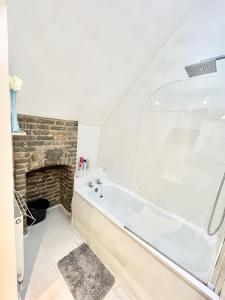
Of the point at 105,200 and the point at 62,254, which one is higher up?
the point at 105,200

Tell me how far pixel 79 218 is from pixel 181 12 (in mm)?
2871

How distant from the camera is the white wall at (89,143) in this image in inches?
95.7

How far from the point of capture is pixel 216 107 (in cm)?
163

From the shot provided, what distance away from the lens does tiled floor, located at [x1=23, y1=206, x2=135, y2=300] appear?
4.59 ft

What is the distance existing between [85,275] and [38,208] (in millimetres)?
1244

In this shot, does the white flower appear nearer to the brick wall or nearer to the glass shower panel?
the brick wall

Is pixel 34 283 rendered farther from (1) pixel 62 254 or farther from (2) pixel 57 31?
(2) pixel 57 31

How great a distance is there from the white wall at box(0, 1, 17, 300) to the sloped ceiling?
59cm

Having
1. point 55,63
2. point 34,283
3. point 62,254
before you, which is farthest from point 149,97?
point 34,283

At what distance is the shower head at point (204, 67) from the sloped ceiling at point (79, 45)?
648mm

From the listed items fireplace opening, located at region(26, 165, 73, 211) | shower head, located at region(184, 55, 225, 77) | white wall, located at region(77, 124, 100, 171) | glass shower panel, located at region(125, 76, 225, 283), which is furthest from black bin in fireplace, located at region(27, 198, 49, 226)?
shower head, located at region(184, 55, 225, 77)

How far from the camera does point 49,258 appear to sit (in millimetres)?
1734

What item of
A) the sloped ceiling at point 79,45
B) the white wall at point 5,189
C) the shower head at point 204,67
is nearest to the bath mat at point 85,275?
the white wall at point 5,189

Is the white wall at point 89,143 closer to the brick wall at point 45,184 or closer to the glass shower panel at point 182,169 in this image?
the brick wall at point 45,184
